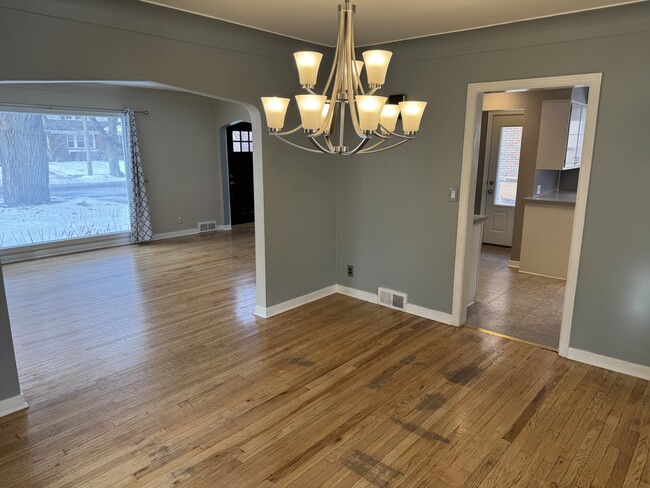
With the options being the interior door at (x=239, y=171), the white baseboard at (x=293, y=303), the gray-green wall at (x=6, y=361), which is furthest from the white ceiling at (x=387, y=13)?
the interior door at (x=239, y=171)

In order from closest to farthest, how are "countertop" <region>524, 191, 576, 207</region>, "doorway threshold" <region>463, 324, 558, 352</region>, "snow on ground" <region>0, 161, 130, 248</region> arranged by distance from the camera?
"doorway threshold" <region>463, 324, 558, 352</region> < "countertop" <region>524, 191, 576, 207</region> < "snow on ground" <region>0, 161, 130, 248</region>

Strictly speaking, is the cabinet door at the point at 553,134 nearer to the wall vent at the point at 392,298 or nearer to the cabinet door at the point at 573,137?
the cabinet door at the point at 573,137

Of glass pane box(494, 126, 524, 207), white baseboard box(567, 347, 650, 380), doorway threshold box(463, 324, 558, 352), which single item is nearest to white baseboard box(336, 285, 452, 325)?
doorway threshold box(463, 324, 558, 352)

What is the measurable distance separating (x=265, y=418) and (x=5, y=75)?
258 cm

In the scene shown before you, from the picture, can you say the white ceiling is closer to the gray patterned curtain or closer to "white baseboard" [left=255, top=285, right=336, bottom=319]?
"white baseboard" [left=255, top=285, right=336, bottom=319]

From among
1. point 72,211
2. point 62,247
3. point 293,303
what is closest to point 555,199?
point 293,303

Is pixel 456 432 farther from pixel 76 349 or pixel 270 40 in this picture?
pixel 270 40

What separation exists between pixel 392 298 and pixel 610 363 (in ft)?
6.59

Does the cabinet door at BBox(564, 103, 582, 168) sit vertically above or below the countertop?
above

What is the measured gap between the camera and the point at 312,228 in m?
4.84

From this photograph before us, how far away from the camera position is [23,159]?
655cm

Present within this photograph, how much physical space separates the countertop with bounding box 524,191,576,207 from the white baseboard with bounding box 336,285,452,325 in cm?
252

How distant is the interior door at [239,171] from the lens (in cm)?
922

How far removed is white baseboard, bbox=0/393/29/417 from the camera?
2867 mm
